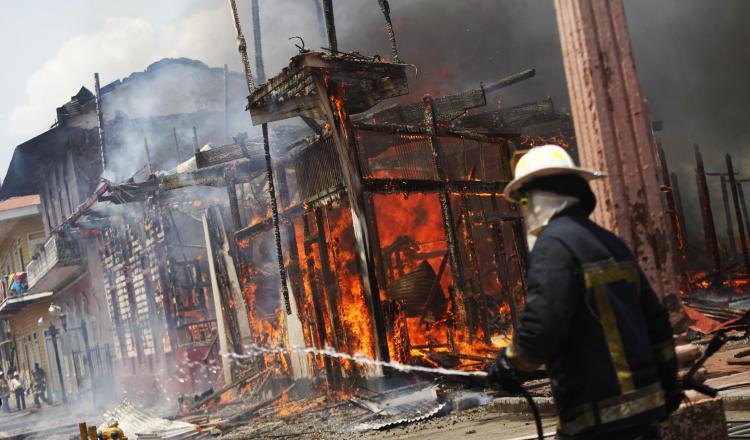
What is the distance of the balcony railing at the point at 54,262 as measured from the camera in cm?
2555

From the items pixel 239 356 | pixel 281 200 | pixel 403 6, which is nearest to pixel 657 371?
pixel 281 200

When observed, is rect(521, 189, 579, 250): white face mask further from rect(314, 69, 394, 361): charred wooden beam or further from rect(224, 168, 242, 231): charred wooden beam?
rect(224, 168, 242, 231): charred wooden beam

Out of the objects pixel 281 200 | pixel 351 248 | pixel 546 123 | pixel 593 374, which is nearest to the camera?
pixel 593 374

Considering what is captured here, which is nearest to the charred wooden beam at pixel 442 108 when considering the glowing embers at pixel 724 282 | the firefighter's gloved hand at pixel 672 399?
the glowing embers at pixel 724 282

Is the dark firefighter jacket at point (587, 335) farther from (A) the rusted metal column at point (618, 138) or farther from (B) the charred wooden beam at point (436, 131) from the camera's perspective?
(B) the charred wooden beam at point (436, 131)

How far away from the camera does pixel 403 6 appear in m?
32.7

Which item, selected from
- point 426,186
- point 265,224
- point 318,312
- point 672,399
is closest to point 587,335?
point 672,399

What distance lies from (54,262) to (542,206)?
1050 inches

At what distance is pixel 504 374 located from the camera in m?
2.95

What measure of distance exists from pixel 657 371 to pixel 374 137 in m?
12.3

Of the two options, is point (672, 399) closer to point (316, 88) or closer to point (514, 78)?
point (316, 88)

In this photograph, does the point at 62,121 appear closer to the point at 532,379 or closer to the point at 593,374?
the point at 532,379

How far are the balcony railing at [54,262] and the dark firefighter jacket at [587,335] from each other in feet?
86.0

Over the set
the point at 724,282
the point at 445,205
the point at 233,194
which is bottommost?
the point at 724,282
